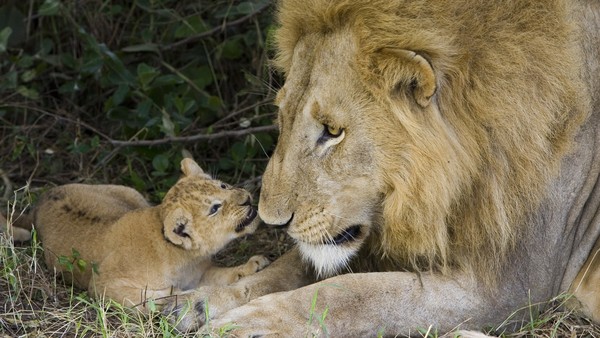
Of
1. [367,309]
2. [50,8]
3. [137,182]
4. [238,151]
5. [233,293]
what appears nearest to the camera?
[367,309]

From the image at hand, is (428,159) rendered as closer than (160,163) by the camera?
Yes

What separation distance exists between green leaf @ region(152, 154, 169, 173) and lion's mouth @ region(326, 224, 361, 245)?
190 centimetres

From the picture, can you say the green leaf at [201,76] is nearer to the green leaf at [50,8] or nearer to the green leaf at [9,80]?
the green leaf at [50,8]

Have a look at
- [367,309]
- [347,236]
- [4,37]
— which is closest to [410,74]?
[347,236]

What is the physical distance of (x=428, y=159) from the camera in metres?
3.48

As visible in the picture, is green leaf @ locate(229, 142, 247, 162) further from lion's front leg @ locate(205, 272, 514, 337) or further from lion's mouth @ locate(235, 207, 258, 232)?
lion's front leg @ locate(205, 272, 514, 337)

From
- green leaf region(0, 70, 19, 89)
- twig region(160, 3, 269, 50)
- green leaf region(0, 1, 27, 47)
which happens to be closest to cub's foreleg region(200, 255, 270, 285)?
twig region(160, 3, 269, 50)

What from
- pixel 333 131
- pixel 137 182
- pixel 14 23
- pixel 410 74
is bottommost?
pixel 137 182

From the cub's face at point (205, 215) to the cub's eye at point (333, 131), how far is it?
72 cm

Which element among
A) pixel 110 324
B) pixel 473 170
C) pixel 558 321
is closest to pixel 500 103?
pixel 473 170

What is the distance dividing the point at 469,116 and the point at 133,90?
2723mm

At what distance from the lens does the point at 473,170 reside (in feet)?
11.7

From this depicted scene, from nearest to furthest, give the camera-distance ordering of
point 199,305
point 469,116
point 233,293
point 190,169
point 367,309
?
point 469,116 < point 367,309 < point 199,305 < point 233,293 < point 190,169

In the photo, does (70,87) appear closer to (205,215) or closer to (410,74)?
(205,215)
